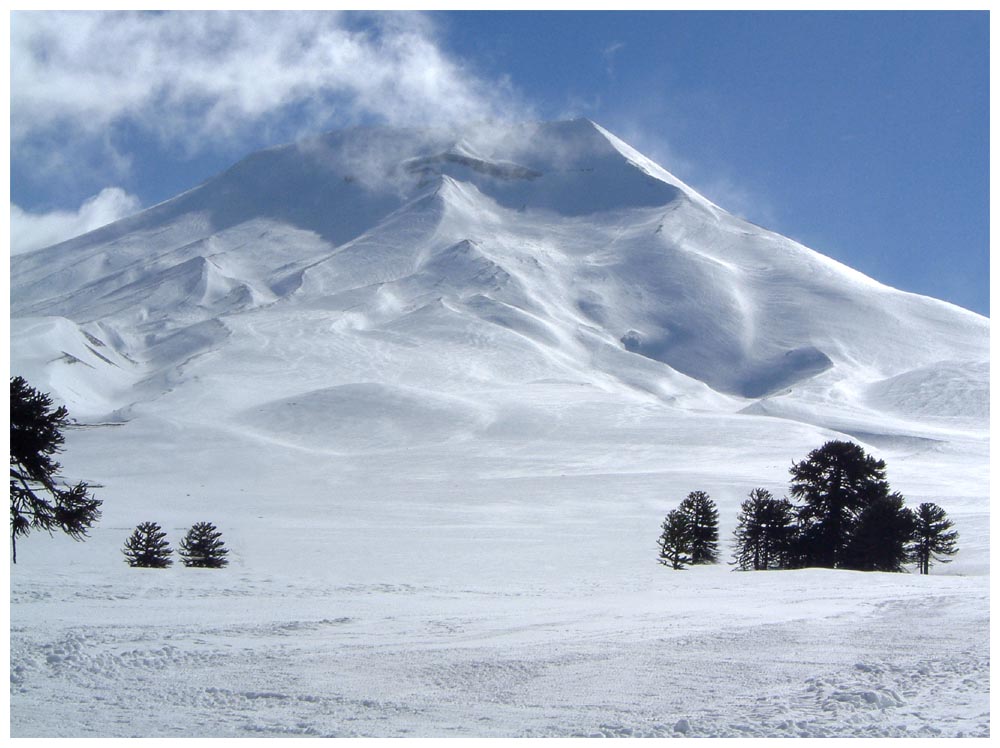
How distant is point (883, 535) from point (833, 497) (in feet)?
7.84

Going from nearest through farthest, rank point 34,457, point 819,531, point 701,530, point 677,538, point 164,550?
point 34,457
point 164,550
point 819,531
point 677,538
point 701,530

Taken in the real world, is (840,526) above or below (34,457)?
above

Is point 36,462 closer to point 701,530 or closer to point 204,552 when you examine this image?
point 204,552

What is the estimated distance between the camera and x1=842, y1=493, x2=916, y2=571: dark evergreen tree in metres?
27.8

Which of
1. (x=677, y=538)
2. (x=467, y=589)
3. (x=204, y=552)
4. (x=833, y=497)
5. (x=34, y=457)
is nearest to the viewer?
(x=34, y=457)

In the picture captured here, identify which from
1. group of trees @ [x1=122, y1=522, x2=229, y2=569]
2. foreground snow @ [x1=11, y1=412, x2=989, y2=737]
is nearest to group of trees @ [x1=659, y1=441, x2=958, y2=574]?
foreground snow @ [x1=11, y1=412, x2=989, y2=737]

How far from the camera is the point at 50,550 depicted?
82.0ft

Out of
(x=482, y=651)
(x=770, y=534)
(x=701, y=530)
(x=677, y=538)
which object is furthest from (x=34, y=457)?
(x=701, y=530)

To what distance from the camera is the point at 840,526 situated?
97.3ft

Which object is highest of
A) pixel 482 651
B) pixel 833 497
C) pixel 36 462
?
pixel 833 497

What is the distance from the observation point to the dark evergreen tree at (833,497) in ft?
97.0

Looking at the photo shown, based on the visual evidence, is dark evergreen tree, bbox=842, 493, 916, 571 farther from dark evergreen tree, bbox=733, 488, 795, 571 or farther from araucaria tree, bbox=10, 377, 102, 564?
araucaria tree, bbox=10, 377, 102, 564

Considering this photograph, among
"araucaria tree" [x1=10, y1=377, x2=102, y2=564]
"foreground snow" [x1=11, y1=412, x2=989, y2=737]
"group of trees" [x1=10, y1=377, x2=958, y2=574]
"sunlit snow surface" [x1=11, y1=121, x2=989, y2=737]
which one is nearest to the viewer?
"foreground snow" [x1=11, y1=412, x2=989, y2=737]

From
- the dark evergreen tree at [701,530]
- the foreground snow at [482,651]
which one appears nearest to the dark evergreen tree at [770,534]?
the dark evergreen tree at [701,530]
